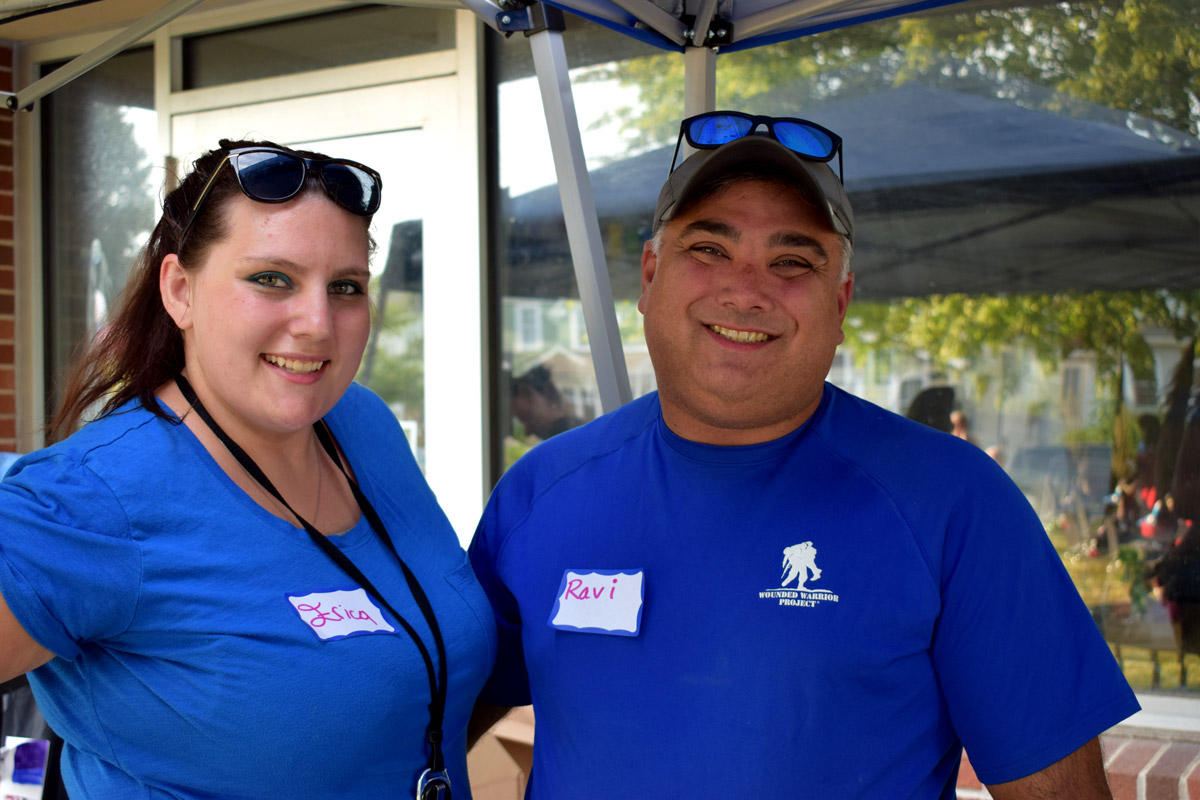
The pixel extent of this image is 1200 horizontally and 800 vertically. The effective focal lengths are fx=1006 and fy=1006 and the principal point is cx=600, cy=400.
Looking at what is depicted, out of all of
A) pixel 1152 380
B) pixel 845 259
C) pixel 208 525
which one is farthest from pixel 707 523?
pixel 1152 380

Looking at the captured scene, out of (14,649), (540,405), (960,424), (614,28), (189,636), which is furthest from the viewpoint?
(540,405)

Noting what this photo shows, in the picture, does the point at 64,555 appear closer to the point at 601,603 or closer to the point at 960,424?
the point at 601,603

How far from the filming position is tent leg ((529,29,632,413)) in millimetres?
2174

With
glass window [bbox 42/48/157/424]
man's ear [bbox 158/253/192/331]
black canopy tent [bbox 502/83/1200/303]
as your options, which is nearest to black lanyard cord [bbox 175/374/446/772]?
man's ear [bbox 158/253/192/331]

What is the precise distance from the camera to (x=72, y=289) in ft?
16.2

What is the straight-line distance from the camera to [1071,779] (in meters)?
1.48

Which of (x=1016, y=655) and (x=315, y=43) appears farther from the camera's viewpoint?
(x=315, y=43)

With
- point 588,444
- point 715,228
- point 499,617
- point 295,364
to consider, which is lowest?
point 499,617

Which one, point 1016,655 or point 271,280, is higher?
point 271,280

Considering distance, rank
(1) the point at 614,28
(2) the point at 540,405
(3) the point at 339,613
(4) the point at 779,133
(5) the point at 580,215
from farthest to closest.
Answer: (2) the point at 540,405 < (5) the point at 580,215 < (1) the point at 614,28 < (4) the point at 779,133 < (3) the point at 339,613

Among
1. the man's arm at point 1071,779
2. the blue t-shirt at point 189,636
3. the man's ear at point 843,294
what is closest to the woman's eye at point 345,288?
the blue t-shirt at point 189,636

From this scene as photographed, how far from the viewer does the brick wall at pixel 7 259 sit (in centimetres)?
485

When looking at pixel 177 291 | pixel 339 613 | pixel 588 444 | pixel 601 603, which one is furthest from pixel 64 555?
pixel 588 444

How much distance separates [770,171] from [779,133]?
11 centimetres
